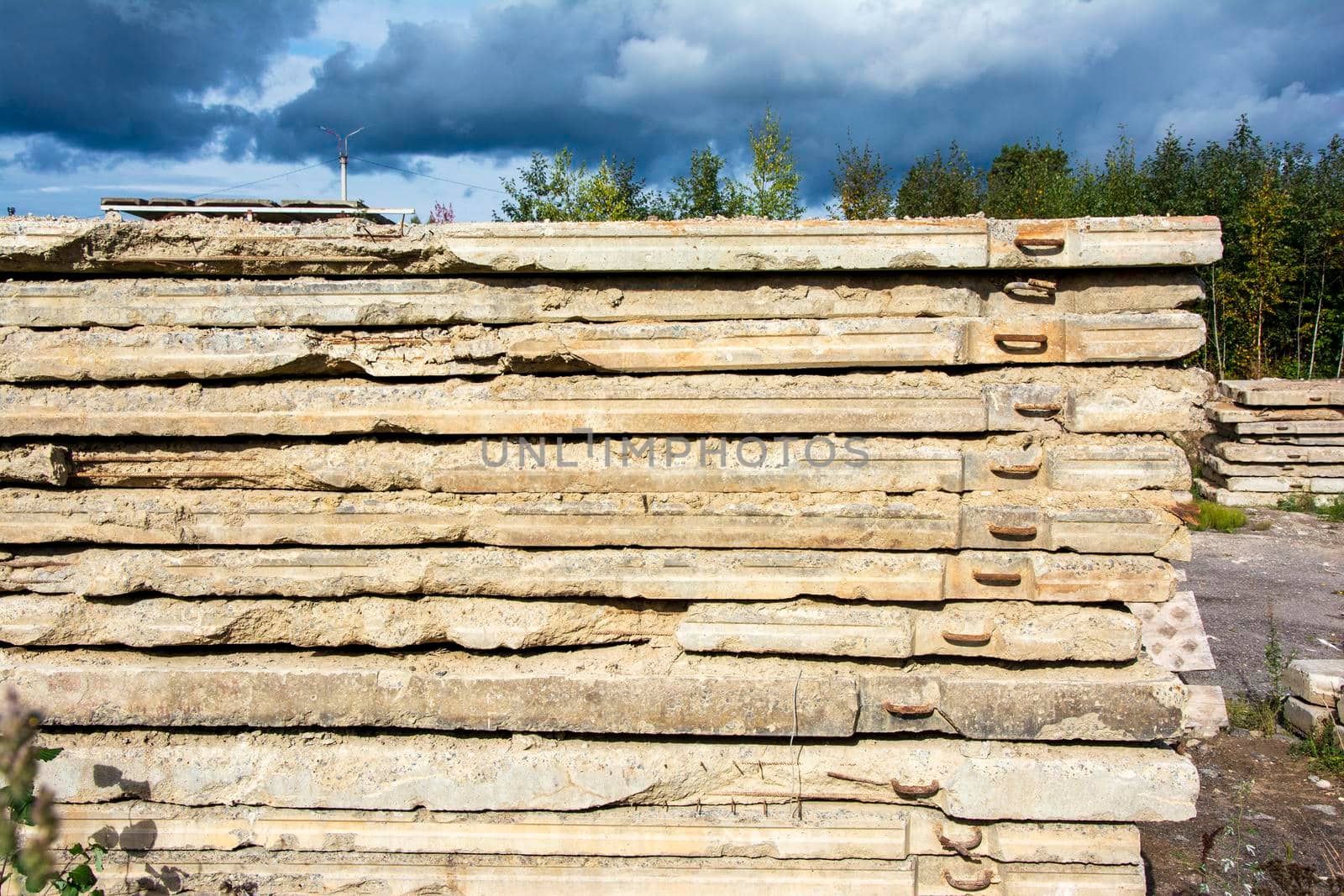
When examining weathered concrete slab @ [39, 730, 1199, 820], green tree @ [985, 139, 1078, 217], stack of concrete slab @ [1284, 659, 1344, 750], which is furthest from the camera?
green tree @ [985, 139, 1078, 217]

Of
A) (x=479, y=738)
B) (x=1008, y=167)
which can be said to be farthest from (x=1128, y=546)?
(x=1008, y=167)

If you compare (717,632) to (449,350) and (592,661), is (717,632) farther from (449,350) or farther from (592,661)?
(449,350)

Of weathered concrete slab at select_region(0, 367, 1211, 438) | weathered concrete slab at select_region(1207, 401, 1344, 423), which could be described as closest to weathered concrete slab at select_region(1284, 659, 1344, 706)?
weathered concrete slab at select_region(0, 367, 1211, 438)

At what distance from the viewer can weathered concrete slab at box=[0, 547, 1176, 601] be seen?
281cm

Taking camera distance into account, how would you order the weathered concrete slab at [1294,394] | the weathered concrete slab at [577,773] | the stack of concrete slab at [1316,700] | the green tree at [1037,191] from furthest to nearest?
the green tree at [1037,191] < the weathered concrete slab at [1294,394] < the stack of concrete slab at [1316,700] < the weathered concrete slab at [577,773]

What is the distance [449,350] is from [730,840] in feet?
6.14

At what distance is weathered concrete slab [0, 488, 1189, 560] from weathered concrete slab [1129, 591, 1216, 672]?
233cm

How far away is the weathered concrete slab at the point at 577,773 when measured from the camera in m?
2.79

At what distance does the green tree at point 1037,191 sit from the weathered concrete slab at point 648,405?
49.3ft

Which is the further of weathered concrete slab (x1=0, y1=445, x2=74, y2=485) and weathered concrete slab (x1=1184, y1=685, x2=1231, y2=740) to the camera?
weathered concrete slab (x1=1184, y1=685, x2=1231, y2=740)

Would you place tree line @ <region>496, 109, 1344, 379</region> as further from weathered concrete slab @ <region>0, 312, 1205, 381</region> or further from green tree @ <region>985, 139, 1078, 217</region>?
weathered concrete slab @ <region>0, 312, 1205, 381</region>

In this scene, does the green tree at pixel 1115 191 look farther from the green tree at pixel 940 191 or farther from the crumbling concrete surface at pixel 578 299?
the crumbling concrete surface at pixel 578 299

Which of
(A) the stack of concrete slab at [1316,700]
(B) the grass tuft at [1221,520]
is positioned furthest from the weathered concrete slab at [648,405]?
(B) the grass tuft at [1221,520]

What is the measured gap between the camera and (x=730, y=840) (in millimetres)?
2857
